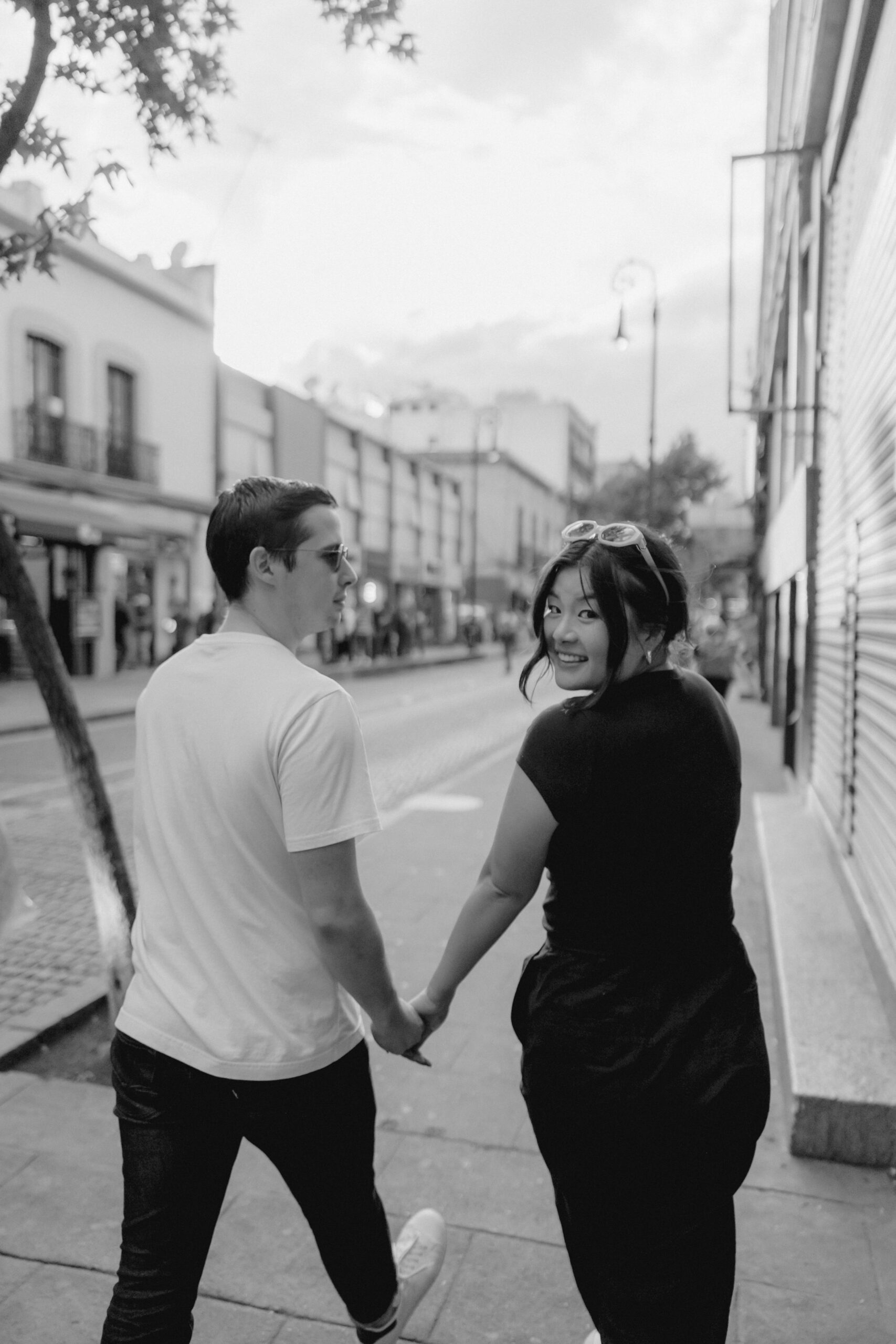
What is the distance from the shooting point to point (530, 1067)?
1908 millimetres

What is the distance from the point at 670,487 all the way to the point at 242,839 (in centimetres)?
5173

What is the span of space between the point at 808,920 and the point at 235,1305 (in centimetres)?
325

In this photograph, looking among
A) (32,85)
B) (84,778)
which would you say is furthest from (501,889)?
(32,85)

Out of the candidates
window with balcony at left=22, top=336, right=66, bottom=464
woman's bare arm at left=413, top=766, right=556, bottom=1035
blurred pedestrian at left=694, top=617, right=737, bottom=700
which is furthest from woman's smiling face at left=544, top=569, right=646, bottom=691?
window with balcony at left=22, top=336, right=66, bottom=464

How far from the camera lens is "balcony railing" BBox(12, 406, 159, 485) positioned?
822 inches

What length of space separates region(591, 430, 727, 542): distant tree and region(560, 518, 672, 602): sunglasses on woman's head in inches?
1848

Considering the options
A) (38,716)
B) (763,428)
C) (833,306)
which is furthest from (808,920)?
(763,428)

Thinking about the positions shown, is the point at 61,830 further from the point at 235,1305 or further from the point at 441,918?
the point at 235,1305

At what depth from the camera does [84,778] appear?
12.7 ft

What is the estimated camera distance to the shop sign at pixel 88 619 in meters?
22.0

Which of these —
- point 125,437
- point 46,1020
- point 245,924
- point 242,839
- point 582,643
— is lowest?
point 46,1020

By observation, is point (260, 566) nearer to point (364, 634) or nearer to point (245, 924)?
point (245, 924)

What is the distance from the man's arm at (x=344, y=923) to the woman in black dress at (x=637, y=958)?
0.86ft

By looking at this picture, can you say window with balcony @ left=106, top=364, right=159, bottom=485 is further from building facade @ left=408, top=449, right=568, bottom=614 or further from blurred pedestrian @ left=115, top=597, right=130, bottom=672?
building facade @ left=408, top=449, right=568, bottom=614
